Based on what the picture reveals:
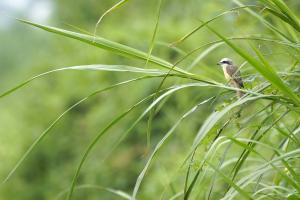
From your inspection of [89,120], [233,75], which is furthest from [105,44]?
[89,120]

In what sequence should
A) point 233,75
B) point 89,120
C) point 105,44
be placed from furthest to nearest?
point 89,120 < point 233,75 < point 105,44

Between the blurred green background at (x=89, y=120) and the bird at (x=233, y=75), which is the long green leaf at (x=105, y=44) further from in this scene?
the blurred green background at (x=89, y=120)

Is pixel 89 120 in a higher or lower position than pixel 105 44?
higher

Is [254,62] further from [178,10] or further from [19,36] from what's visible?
[19,36]

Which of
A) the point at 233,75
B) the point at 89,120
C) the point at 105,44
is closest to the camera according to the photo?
the point at 105,44

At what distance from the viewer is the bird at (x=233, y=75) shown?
5.74 ft

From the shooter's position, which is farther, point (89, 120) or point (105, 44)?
point (89, 120)

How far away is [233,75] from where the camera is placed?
1.73m

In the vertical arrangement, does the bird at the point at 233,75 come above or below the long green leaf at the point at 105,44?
above

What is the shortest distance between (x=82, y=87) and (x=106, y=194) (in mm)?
1668

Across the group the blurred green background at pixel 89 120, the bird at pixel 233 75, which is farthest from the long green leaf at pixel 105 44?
the blurred green background at pixel 89 120

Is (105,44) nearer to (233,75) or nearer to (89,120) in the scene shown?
(233,75)

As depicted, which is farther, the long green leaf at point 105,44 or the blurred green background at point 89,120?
the blurred green background at point 89,120

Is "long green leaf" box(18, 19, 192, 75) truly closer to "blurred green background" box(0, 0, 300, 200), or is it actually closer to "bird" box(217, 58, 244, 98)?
"bird" box(217, 58, 244, 98)
